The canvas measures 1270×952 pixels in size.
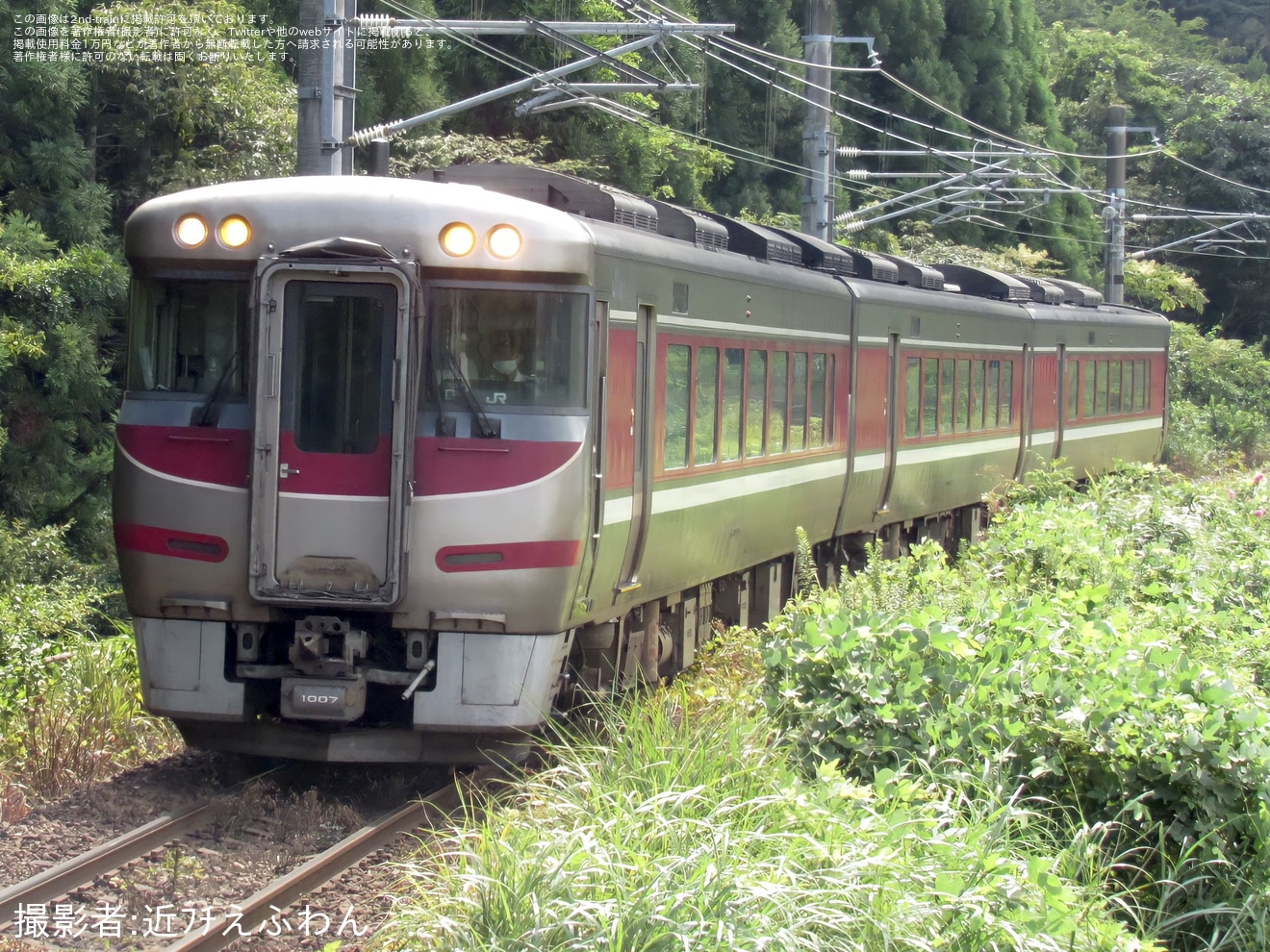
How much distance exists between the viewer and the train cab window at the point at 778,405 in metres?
10.8

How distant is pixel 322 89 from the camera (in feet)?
36.1

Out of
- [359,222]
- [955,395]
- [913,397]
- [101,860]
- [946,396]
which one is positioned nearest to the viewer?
[101,860]

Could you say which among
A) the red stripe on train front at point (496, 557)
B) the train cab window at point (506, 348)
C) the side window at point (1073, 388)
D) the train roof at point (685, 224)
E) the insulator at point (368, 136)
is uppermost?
the insulator at point (368, 136)

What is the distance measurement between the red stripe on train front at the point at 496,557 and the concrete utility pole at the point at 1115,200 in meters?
23.3

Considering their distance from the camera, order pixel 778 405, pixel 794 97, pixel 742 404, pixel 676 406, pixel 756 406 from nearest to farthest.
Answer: pixel 676 406, pixel 742 404, pixel 756 406, pixel 778 405, pixel 794 97

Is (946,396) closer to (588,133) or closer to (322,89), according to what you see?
(322,89)

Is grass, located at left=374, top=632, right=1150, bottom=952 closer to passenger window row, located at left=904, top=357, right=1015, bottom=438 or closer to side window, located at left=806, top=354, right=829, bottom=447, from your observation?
side window, located at left=806, top=354, right=829, bottom=447

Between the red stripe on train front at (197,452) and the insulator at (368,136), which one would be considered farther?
the insulator at (368,136)

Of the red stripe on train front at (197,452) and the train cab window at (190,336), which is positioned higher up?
the train cab window at (190,336)

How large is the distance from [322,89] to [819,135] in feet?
29.1

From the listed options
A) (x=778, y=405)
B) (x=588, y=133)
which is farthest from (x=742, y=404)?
(x=588, y=133)

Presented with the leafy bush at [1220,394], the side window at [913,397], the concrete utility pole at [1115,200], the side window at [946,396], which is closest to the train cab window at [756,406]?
the side window at [913,397]

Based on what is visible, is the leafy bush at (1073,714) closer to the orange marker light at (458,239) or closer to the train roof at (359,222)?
the train roof at (359,222)

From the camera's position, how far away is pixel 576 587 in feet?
24.4
